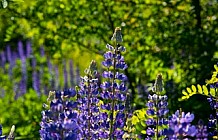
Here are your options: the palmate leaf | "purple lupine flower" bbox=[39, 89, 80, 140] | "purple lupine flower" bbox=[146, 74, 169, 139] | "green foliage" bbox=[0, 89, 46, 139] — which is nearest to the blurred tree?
"green foliage" bbox=[0, 89, 46, 139]

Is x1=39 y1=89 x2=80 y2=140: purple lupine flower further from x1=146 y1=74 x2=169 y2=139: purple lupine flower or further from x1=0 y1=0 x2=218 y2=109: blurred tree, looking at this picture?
x1=0 y1=0 x2=218 y2=109: blurred tree

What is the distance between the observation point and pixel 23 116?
6953 millimetres

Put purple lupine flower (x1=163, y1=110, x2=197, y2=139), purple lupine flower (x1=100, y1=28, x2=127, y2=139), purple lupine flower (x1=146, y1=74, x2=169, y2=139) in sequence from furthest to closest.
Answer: purple lupine flower (x1=100, y1=28, x2=127, y2=139) → purple lupine flower (x1=146, y1=74, x2=169, y2=139) → purple lupine flower (x1=163, y1=110, x2=197, y2=139)

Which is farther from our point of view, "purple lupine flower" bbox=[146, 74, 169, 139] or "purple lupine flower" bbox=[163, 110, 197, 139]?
"purple lupine flower" bbox=[146, 74, 169, 139]

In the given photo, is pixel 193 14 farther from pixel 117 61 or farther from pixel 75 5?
pixel 117 61

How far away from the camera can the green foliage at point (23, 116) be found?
5.85 metres

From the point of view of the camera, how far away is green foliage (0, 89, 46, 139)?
585cm

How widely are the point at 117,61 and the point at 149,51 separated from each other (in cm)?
292

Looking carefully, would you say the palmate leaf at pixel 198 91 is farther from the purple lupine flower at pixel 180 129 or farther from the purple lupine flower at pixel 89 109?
the purple lupine flower at pixel 180 129

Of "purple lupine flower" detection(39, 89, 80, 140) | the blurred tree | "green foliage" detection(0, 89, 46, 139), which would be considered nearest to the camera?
"purple lupine flower" detection(39, 89, 80, 140)

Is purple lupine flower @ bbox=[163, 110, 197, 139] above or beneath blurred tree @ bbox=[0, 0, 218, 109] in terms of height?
beneath

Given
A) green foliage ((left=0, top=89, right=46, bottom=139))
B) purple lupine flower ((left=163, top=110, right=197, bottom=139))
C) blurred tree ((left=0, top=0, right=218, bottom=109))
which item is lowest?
purple lupine flower ((left=163, top=110, right=197, bottom=139))

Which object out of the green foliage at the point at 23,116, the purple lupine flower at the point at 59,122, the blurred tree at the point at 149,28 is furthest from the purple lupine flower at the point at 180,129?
the blurred tree at the point at 149,28

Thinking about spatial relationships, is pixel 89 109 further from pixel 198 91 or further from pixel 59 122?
pixel 59 122
